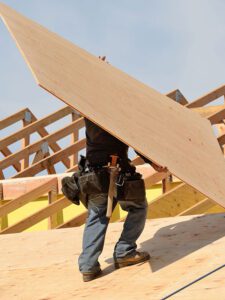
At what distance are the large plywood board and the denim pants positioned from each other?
489mm

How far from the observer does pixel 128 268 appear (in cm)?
387

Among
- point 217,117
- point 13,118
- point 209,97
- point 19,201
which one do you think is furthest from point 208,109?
point 13,118

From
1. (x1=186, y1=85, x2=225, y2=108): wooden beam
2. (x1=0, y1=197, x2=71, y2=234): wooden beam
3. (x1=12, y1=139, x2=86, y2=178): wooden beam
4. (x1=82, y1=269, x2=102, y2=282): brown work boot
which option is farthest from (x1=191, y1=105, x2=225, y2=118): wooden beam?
(x1=82, y1=269, x2=102, y2=282): brown work boot

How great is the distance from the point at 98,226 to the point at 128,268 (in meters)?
0.40

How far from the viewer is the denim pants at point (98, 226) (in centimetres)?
372

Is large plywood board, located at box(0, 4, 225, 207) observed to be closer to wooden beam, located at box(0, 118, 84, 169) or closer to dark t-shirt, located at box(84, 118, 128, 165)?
dark t-shirt, located at box(84, 118, 128, 165)

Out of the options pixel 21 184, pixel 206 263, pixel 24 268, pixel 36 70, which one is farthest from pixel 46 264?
pixel 21 184

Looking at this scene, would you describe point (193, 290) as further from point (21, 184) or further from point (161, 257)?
point (21, 184)

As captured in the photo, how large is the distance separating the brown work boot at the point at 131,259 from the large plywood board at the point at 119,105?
2.33 ft

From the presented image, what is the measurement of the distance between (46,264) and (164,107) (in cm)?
151

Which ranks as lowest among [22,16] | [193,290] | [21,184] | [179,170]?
[193,290]

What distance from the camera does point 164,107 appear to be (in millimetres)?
4328

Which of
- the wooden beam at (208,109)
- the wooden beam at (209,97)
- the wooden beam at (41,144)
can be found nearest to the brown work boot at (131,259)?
the wooden beam at (209,97)

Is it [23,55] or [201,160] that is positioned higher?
[23,55]
